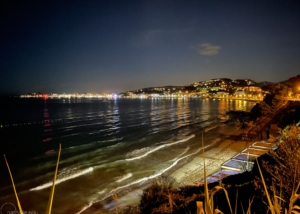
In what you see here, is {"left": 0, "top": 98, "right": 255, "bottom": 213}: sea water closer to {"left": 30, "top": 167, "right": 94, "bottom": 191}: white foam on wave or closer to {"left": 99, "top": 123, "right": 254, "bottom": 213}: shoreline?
{"left": 30, "top": 167, "right": 94, "bottom": 191}: white foam on wave

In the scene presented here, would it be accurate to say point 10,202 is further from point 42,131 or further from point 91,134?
point 42,131

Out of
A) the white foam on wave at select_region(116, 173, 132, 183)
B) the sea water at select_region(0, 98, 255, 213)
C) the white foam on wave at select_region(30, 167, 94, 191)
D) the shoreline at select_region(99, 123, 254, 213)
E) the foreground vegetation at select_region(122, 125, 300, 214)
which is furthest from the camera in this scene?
the white foam on wave at select_region(116, 173, 132, 183)

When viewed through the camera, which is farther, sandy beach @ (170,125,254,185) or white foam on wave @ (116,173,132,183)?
sandy beach @ (170,125,254,185)

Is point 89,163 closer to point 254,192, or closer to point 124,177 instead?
point 124,177

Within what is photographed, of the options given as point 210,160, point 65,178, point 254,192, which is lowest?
point 210,160

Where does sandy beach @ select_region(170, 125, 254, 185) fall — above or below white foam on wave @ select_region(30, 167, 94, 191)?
below

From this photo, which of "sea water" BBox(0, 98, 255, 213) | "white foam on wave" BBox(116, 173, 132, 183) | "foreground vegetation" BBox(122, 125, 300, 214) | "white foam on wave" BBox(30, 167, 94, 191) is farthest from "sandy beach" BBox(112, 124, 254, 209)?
"white foam on wave" BBox(30, 167, 94, 191)

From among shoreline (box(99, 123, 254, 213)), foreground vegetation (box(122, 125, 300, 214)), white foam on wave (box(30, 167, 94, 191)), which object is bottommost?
shoreline (box(99, 123, 254, 213))

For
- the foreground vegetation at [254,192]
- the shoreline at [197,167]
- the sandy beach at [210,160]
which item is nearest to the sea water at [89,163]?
the shoreline at [197,167]

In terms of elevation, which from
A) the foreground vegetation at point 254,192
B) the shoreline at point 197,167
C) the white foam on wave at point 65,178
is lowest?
the shoreline at point 197,167

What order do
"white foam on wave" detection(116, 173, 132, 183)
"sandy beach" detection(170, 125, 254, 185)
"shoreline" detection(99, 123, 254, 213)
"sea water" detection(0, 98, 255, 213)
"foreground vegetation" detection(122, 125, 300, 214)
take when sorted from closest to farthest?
"foreground vegetation" detection(122, 125, 300, 214), "shoreline" detection(99, 123, 254, 213), "sea water" detection(0, 98, 255, 213), "white foam on wave" detection(116, 173, 132, 183), "sandy beach" detection(170, 125, 254, 185)

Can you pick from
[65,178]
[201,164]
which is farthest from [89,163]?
[201,164]

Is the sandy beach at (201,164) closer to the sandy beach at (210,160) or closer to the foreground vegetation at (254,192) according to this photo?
the sandy beach at (210,160)

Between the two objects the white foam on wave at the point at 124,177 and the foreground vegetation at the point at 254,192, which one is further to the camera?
the white foam on wave at the point at 124,177
